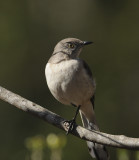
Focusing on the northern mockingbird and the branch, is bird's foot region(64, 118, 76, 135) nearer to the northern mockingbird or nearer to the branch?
the branch

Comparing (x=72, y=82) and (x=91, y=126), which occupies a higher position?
(x=72, y=82)

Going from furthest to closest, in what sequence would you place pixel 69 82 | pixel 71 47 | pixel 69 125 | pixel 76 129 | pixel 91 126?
pixel 71 47 → pixel 91 126 → pixel 69 82 → pixel 69 125 → pixel 76 129

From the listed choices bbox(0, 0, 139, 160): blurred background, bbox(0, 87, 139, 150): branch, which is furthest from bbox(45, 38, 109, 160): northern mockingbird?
bbox(0, 0, 139, 160): blurred background

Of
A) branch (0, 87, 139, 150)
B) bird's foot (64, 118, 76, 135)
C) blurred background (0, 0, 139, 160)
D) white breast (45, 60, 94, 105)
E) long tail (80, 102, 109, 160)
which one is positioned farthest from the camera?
blurred background (0, 0, 139, 160)

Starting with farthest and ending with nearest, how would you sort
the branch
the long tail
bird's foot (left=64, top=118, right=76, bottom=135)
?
the long tail, bird's foot (left=64, top=118, right=76, bottom=135), the branch

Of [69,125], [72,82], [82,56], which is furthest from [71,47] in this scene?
[82,56]

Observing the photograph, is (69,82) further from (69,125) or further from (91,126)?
(91,126)

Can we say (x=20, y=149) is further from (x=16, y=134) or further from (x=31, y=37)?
(x=31, y=37)
